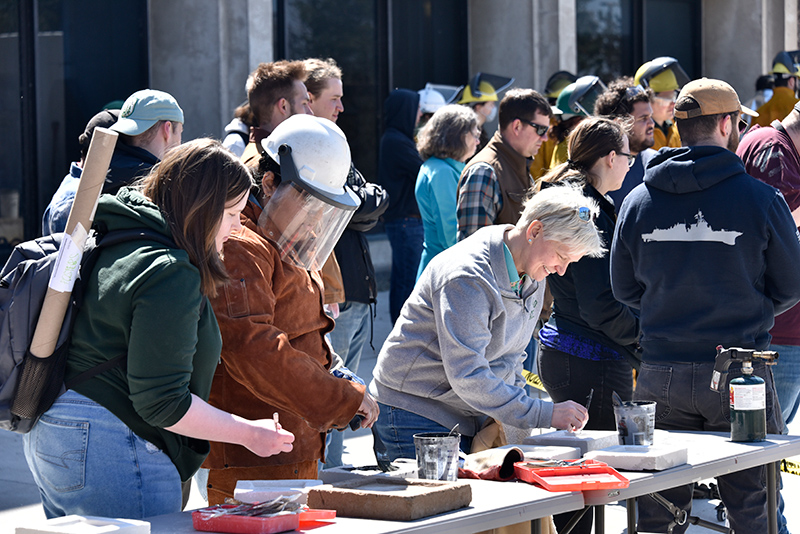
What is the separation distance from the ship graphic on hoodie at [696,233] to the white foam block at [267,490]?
1.79m

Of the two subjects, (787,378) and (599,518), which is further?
(787,378)

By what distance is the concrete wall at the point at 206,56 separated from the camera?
344 inches

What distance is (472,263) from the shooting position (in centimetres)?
335

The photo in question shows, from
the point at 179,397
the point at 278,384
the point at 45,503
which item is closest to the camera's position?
the point at 179,397

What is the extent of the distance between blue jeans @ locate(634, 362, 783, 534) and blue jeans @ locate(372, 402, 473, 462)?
2.55 ft

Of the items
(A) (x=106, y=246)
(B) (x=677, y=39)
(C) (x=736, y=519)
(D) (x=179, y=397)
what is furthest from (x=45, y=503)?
(B) (x=677, y=39)

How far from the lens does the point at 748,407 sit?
3.39 m

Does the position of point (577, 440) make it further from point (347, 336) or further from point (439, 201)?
point (439, 201)

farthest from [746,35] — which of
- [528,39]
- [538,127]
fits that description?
[538,127]

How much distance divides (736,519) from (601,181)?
1517mm

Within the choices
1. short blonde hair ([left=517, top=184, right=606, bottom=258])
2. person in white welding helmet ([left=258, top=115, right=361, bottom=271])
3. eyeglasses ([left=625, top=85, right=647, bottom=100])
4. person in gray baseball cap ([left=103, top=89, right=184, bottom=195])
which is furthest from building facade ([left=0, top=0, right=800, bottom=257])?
person in white welding helmet ([left=258, top=115, right=361, bottom=271])

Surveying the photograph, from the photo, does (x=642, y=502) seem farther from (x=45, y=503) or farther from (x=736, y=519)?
(x=45, y=503)

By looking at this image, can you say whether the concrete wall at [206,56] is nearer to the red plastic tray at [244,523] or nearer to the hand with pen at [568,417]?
the hand with pen at [568,417]

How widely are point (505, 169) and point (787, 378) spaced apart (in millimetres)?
1832
